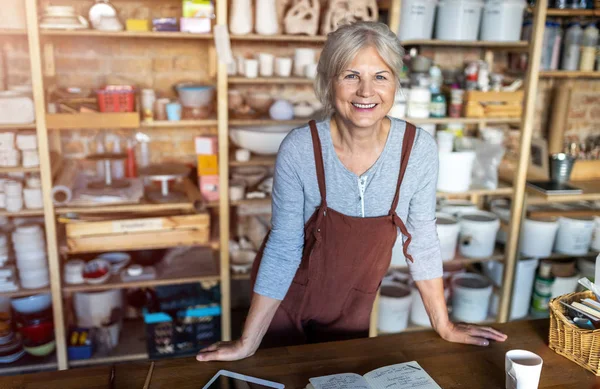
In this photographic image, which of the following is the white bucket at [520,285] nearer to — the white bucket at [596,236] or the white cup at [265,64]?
the white bucket at [596,236]

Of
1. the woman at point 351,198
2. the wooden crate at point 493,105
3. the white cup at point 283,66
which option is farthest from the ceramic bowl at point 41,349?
the wooden crate at point 493,105

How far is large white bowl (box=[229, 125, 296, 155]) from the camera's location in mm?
2764

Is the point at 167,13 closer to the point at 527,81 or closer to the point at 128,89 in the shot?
the point at 128,89

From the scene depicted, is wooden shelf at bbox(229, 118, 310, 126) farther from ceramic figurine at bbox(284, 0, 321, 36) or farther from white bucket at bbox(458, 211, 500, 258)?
white bucket at bbox(458, 211, 500, 258)

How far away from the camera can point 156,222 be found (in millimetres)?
2703

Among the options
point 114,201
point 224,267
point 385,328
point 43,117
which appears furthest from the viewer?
point 385,328

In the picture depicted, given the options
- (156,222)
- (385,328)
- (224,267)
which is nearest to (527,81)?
(385,328)

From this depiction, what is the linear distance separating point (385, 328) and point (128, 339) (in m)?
1.38

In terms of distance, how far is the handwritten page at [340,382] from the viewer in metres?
1.26

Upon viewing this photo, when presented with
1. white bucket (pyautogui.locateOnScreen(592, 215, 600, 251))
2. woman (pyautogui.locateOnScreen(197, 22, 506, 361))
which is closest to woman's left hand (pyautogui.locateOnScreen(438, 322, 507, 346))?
woman (pyautogui.locateOnScreen(197, 22, 506, 361))

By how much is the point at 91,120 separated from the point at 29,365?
1274 millimetres

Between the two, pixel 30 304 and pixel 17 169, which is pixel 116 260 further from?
pixel 17 169

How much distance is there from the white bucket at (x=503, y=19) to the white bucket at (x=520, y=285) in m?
1.21

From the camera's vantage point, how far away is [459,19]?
2.78m
